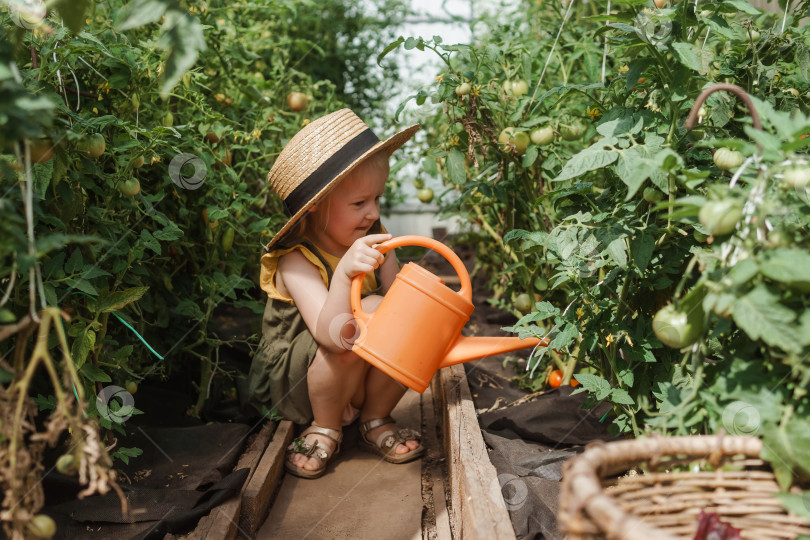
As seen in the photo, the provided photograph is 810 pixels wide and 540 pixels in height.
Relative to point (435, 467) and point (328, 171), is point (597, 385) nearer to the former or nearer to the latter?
point (435, 467)

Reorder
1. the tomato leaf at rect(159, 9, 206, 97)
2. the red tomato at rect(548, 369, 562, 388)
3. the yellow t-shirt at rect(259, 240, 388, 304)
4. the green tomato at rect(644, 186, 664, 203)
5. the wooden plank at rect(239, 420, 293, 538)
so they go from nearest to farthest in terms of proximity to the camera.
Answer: the tomato leaf at rect(159, 9, 206, 97)
the green tomato at rect(644, 186, 664, 203)
the wooden plank at rect(239, 420, 293, 538)
the yellow t-shirt at rect(259, 240, 388, 304)
the red tomato at rect(548, 369, 562, 388)

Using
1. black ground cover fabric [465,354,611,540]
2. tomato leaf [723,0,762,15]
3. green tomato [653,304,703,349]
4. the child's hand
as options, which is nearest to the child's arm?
the child's hand

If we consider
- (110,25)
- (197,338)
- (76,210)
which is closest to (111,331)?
(197,338)

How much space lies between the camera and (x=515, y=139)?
163cm

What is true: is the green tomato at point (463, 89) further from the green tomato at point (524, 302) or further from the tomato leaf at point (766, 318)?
the tomato leaf at point (766, 318)

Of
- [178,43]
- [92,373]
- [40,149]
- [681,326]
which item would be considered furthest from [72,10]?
[681,326]

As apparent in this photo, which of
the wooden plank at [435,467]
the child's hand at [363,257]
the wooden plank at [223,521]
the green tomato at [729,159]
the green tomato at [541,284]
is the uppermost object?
the green tomato at [729,159]

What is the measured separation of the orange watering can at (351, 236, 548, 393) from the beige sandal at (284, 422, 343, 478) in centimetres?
39

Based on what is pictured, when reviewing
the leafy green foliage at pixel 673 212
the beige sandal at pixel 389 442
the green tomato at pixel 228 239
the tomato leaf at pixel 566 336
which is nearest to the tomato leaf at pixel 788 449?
the leafy green foliage at pixel 673 212

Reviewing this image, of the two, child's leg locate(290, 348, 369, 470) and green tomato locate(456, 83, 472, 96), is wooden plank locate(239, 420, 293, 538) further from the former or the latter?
green tomato locate(456, 83, 472, 96)

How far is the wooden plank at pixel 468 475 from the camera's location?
107cm

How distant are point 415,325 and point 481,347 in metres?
0.16

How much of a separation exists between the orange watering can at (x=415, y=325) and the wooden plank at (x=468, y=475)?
166 mm

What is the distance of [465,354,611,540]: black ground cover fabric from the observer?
1.21m
